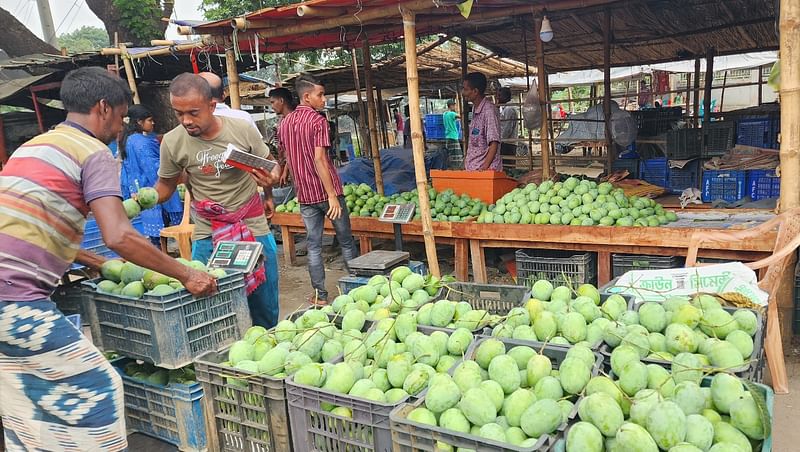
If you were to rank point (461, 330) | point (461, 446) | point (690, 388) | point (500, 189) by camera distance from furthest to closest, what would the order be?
point (500, 189) → point (461, 330) → point (690, 388) → point (461, 446)

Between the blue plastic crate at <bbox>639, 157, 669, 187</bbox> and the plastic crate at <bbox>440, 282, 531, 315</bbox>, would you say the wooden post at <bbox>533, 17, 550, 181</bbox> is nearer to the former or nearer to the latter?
the blue plastic crate at <bbox>639, 157, 669, 187</bbox>

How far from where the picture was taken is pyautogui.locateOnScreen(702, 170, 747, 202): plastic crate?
21.5ft

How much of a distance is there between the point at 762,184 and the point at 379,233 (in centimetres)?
452

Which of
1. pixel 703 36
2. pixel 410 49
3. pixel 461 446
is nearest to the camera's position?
pixel 461 446

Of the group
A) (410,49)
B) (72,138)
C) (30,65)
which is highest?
(30,65)

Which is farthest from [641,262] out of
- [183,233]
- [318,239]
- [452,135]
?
[452,135]

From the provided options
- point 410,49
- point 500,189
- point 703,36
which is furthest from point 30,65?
point 703,36

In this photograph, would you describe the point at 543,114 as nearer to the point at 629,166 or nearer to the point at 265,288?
the point at 629,166

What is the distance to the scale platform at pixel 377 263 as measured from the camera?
414 cm

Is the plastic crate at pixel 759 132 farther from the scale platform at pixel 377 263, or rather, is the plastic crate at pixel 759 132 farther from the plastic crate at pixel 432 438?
the plastic crate at pixel 432 438

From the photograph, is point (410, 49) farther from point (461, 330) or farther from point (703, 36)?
point (703, 36)

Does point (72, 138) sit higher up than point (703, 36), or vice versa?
point (703, 36)

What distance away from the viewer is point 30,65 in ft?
28.0

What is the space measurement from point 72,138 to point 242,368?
1152 millimetres
